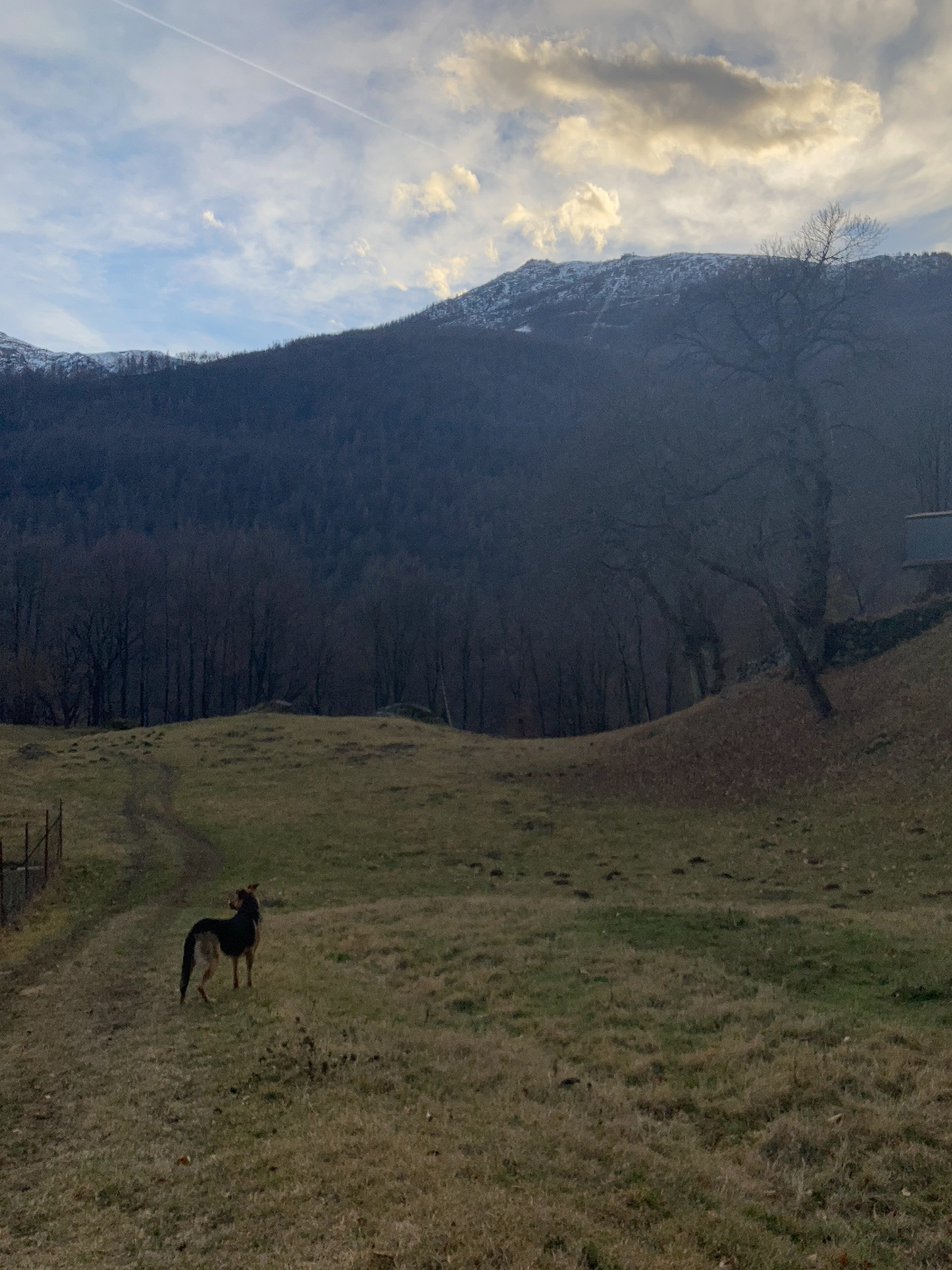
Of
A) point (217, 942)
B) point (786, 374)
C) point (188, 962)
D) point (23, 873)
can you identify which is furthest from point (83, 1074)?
point (786, 374)

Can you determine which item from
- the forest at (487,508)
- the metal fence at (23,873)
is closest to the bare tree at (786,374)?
the forest at (487,508)

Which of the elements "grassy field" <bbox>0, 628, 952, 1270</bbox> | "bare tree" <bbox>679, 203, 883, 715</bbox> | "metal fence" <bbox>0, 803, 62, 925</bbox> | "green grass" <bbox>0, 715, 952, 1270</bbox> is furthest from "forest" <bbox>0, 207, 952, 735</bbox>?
"metal fence" <bbox>0, 803, 62, 925</bbox>

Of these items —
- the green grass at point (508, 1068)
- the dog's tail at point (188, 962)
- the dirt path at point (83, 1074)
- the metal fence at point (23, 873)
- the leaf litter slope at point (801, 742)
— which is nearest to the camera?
the green grass at point (508, 1068)

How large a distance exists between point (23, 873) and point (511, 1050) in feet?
42.4

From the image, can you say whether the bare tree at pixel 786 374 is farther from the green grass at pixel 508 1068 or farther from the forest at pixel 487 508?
the green grass at pixel 508 1068

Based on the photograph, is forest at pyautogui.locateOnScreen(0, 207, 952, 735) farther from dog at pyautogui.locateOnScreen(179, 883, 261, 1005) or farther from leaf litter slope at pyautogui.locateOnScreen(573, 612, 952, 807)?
dog at pyautogui.locateOnScreen(179, 883, 261, 1005)

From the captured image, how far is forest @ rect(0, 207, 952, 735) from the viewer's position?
33.4 metres

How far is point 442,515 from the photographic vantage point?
124062 millimetres

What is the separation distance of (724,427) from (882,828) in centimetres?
2405

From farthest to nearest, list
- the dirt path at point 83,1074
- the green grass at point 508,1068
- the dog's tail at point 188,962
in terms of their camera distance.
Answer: the dog's tail at point 188,962
the dirt path at point 83,1074
the green grass at point 508,1068

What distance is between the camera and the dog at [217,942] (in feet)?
34.1

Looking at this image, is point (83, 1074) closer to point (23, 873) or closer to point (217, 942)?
point (217, 942)

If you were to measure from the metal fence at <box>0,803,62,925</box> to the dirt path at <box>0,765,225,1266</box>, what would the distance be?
2.00m

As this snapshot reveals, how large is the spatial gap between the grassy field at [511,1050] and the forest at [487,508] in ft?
47.3
